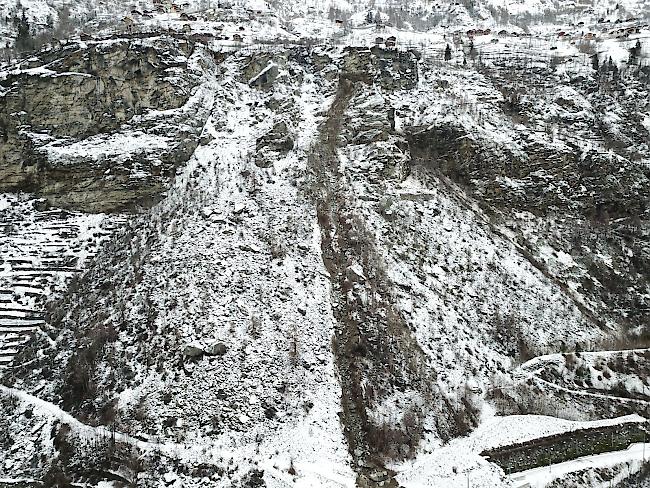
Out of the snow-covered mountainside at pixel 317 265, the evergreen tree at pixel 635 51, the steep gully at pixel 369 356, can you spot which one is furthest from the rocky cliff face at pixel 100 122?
the evergreen tree at pixel 635 51

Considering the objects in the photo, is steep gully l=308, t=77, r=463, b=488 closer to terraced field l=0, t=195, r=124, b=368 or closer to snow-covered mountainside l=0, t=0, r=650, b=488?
snow-covered mountainside l=0, t=0, r=650, b=488

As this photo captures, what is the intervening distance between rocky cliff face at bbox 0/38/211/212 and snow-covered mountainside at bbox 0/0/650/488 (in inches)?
4.8

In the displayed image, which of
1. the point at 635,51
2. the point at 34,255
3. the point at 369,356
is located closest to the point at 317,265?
the point at 369,356

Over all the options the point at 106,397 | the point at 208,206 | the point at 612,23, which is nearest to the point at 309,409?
the point at 106,397

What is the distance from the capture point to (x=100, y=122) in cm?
2455

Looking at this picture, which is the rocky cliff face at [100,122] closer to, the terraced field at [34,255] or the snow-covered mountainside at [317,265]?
the snow-covered mountainside at [317,265]

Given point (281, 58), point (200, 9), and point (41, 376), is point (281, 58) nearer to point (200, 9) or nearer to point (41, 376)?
point (200, 9)

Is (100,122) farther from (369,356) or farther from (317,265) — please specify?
(369,356)

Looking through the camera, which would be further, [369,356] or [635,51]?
[635,51]

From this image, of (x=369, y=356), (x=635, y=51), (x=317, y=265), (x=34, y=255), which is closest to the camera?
(x=369, y=356)

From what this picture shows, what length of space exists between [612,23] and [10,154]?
53882mm

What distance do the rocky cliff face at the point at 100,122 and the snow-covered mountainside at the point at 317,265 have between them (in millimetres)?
122

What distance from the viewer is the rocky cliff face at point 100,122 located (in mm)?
22328

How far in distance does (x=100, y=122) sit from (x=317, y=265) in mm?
15021
